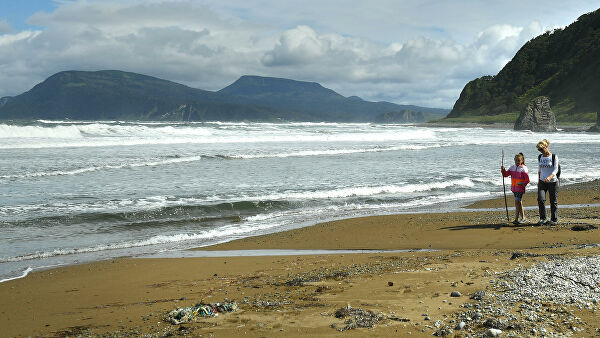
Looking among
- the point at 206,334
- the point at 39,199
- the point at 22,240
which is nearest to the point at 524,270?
the point at 206,334

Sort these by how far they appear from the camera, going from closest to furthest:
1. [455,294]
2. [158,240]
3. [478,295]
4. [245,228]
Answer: [478,295] < [455,294] < [158,240] < [245,228]

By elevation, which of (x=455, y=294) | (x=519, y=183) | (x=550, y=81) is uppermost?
(x=550, y=81)

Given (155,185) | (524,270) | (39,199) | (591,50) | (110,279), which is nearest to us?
(524,270)

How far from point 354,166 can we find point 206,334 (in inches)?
823

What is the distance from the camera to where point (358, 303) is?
221 inches

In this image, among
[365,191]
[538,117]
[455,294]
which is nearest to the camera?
[455,294]

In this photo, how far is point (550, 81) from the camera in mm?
141750

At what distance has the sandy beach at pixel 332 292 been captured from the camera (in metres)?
4.97

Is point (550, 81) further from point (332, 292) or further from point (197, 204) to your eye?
point (332, 292)

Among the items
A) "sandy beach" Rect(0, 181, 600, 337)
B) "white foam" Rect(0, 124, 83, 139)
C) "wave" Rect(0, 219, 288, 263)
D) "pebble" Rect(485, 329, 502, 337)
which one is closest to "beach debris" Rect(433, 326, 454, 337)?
"sandy beach" Rect(0, 181, 600, 337)

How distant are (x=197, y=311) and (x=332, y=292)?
5.13 feet

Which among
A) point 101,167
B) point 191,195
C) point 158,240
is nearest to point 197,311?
point 158,240

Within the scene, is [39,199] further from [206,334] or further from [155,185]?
[206,334]

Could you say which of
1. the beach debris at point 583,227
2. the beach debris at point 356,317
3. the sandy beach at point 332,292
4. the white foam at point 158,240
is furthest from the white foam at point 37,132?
the beach debris at point 356,317
